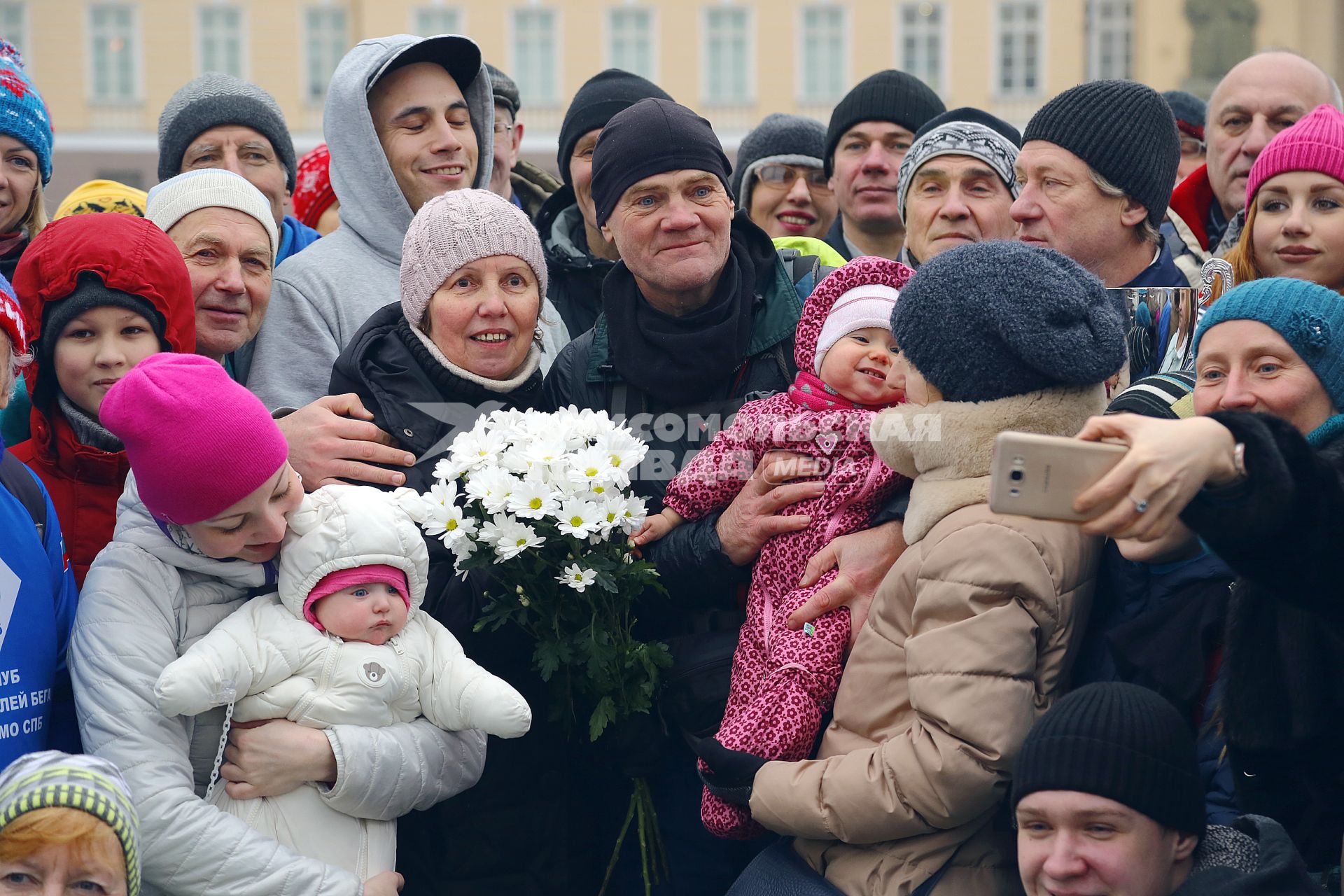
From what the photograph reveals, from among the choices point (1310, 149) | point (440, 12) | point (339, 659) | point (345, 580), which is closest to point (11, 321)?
point (345, 580)

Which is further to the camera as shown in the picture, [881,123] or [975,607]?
[881,123]

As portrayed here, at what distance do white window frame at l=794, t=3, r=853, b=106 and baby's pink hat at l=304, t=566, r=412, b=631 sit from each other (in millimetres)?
28917

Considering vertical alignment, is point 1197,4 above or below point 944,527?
above

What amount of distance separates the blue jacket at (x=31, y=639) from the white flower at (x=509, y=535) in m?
1.10

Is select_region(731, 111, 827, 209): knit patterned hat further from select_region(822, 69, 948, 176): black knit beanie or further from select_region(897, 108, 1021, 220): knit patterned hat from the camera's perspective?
select_region(897, 108, 1021, 220): knit patterned hat

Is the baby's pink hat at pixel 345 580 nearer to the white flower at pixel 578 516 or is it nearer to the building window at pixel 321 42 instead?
the white flower at pixel 578 516

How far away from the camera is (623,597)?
3.91 m

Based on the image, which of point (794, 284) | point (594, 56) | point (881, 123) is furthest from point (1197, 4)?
point (794, 284)

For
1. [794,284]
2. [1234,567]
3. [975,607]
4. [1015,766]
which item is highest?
[794,284]

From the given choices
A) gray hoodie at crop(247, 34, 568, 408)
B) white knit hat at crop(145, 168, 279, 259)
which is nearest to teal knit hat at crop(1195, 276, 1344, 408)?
gray hoodie at crop(247, 34, 568, 408)

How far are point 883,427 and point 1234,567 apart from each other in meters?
0.90

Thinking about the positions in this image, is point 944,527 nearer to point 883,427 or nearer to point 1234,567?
point 883,427

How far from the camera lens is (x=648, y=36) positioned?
1244 inches

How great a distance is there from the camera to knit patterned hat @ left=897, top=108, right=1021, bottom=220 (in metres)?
4.99
